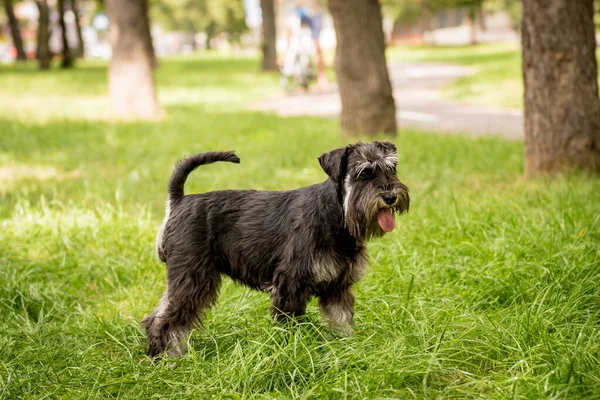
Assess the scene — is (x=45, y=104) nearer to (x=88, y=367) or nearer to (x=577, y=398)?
(x=88, y=367)

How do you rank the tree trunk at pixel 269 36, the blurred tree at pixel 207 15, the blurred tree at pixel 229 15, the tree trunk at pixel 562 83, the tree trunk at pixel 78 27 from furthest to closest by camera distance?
the blurred tree at pixel 207 15 → the blurred tree at pixel 229 15 → the tree trunk at pixel 78 27 → the tree trunk at pixel 269 36 → the tree trunk at pixel 562 83

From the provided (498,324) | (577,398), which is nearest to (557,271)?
(498,324)

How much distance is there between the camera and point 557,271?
4547 mm

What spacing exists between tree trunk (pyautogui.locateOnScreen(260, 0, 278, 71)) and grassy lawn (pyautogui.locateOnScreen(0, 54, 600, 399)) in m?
20.2

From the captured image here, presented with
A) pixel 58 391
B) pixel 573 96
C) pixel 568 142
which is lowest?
pixel 58 391

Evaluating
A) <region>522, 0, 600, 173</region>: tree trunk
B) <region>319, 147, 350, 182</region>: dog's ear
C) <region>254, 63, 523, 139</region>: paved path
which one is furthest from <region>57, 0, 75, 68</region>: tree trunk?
<region>319, 147, 350, 182</region>: dog's ear

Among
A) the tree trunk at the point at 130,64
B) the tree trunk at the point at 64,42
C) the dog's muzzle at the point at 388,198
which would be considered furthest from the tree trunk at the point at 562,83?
the tree trunk at the point at 64,42

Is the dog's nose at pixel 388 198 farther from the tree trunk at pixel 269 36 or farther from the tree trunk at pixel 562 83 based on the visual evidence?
the tree trunk at pixel 269 36

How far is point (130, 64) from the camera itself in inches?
569

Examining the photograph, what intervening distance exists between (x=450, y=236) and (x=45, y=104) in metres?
14.8

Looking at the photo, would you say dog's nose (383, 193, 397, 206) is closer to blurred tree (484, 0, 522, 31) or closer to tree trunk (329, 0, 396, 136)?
tree trunk (329, 0, 396, 136)

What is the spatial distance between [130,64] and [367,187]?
11816 millimetres

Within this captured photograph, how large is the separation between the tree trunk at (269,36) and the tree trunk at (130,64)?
14.2 metres

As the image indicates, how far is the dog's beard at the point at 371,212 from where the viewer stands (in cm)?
353
